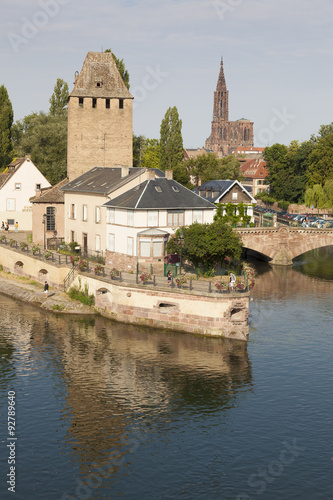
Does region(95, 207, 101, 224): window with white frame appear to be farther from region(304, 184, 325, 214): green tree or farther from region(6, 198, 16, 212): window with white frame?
region(304, 184, 325, 214): green tree

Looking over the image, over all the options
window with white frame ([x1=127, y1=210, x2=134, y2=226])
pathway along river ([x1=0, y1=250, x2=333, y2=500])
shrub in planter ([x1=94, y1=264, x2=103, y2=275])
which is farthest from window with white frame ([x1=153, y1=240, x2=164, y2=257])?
pathway along river ([x1=0, y1=250, x2=333, y2=500])

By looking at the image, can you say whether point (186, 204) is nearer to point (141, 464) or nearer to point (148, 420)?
point (148, 420)

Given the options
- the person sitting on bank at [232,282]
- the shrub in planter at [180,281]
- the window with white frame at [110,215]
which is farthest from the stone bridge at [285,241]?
the shrub in planter at [180,281]

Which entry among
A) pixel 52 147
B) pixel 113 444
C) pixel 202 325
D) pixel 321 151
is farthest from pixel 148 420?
pixel 321 151

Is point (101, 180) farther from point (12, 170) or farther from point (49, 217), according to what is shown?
point (12, 170)

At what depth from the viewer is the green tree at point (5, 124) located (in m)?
110

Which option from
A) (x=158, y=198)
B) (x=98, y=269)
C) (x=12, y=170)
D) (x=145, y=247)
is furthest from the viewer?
(x=12, y=170)

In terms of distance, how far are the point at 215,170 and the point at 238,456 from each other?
3132 inches

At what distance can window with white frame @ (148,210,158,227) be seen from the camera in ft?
185

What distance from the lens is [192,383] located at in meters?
37.6

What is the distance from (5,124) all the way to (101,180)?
5074 cm

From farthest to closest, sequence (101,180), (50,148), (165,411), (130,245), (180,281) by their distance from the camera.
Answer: (50,148) < (101,180) < (130,245) < (180,281) < (165,411)

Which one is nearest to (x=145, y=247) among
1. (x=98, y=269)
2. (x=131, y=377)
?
(x=98, y=269)

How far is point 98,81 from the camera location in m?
79.1
